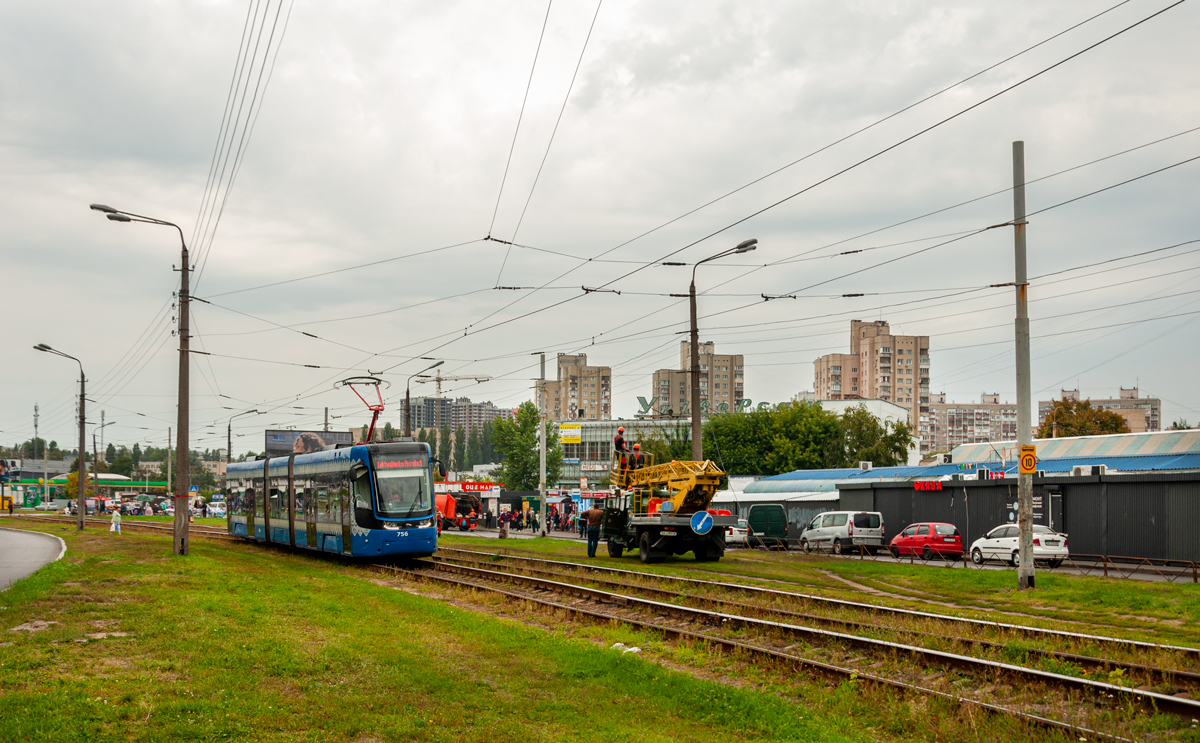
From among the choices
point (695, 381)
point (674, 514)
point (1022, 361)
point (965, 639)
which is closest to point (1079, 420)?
point (695, 381)

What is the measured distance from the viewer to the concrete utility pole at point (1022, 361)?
66.6 ft

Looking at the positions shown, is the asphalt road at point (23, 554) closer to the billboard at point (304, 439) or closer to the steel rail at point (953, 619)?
the steel rail at point (953, 619)

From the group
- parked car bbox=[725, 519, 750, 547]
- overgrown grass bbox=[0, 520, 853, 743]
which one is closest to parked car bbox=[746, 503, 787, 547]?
parked car bbox=[725, 519, 750, 547]

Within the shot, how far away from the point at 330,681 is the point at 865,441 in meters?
77.0

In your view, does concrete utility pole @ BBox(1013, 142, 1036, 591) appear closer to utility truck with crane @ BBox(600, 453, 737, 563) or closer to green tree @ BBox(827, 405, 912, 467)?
utility truck with crane @ BBox(600, 453, 737, 563)

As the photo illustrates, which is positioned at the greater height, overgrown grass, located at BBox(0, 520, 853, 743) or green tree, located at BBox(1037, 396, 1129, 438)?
green tree, located at BBox(1037, 396, 1129, 438)

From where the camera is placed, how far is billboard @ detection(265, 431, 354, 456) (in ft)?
311

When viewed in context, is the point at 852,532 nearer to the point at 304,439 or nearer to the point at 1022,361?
the point at 1022,361

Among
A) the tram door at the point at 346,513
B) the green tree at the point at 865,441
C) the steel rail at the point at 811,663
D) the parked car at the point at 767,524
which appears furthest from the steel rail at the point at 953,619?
the green tree at the point at 865,441

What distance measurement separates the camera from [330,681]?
9797mm

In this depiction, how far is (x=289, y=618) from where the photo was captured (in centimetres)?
1445

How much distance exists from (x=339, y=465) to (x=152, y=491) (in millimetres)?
119363

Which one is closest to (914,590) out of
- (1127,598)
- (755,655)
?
(1127,598)

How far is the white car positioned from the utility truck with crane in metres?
8.96
